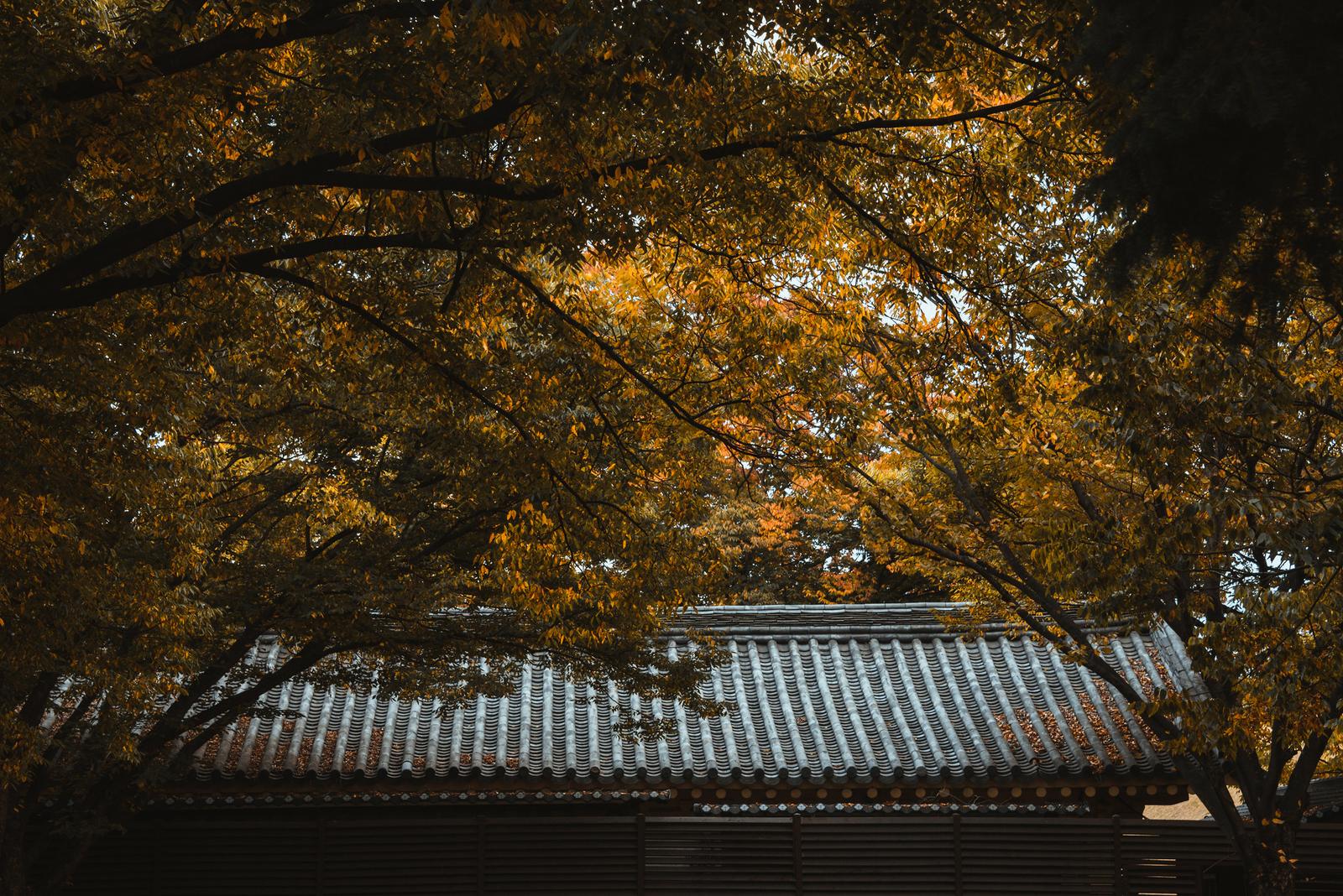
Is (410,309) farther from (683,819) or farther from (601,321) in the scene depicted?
(683,819)

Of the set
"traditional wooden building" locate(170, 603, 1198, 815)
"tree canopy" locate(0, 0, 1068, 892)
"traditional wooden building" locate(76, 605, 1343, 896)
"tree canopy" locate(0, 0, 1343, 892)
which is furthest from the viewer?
"traditional wooden building" locate(170, 603, 1198, 815)

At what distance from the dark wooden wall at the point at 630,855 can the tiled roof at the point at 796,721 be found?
1.71 feet

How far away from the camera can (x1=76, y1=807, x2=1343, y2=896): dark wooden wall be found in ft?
37.3

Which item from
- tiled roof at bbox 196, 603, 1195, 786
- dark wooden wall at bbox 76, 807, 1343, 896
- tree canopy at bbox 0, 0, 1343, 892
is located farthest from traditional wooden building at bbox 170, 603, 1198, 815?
tree canopy at bbox 0, 0, 1343, 892

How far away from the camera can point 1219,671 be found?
705cm

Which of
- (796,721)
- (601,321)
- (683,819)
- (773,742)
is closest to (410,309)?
(601,321)

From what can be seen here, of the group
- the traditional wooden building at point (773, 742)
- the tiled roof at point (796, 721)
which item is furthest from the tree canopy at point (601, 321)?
the tiled roof at point (796, 721)

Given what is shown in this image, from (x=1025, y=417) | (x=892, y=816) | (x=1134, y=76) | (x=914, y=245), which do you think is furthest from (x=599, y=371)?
(x=892, y=816)

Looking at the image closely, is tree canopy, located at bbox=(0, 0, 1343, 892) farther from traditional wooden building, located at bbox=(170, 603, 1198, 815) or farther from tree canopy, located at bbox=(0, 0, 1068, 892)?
traditional wooden building, located at bbox=(170, 603, 1198, 815)

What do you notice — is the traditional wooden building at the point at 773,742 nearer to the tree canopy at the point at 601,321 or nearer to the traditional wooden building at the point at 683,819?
the traditional wooden building at the point at 683,819

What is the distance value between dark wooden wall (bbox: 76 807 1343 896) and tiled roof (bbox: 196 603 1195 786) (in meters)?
0.52

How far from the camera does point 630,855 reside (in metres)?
11.6

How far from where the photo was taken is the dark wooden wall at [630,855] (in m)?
11.4

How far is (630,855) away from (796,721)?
2306mm
